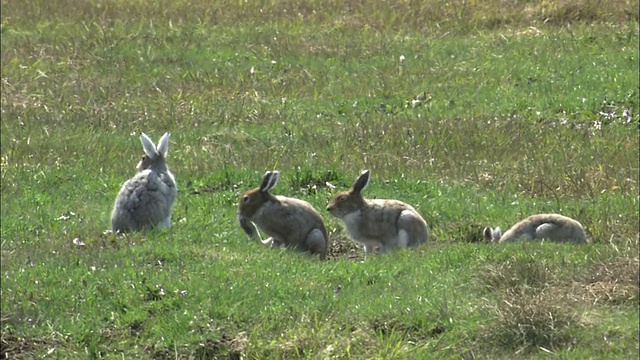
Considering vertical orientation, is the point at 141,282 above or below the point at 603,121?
above

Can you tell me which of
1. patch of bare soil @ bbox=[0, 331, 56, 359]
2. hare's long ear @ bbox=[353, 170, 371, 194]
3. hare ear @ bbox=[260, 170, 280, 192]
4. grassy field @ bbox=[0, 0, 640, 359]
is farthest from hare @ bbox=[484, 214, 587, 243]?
patch of bare soil @ bbox=[0, 331, 56, 359]

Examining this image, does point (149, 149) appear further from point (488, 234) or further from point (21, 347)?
point (21, 347)

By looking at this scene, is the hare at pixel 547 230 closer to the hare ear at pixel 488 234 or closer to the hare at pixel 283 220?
the hare ear at pixel 488 234

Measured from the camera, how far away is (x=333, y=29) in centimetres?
2538

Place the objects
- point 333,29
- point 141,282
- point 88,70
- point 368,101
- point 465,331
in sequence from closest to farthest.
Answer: point 465,331
point 141,282
point 368,101
point 88,70
point 333,29

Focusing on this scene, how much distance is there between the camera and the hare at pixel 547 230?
40.4 feet

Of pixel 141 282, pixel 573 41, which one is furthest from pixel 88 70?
pixel 141 282

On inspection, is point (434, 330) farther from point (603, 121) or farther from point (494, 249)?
point (603, 121)

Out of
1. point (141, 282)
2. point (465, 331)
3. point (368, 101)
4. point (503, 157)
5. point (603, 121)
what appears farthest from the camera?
point (368, 101)

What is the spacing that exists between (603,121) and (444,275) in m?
8.08

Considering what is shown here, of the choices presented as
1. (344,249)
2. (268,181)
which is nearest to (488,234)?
(344,249)

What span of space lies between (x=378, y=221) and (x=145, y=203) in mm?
2256

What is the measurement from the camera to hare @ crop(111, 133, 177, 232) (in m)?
13.0

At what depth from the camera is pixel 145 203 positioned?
13.0 m
